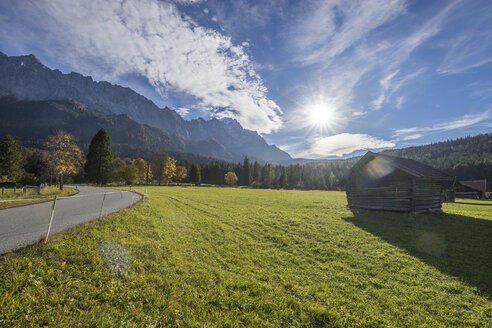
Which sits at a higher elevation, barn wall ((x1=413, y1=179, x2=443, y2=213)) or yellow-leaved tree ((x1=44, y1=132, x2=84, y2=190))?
yellow-leaved tree ((x1=44, y1=132, x2=84, y2=190))

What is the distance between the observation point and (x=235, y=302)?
530 centimetres

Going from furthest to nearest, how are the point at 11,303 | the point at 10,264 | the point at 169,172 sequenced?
the point at 169,172
the point at 10,264
the point at 11,303

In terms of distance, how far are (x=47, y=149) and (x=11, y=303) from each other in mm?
42030

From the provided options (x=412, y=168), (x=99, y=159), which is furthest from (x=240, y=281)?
(x=99, y=159)

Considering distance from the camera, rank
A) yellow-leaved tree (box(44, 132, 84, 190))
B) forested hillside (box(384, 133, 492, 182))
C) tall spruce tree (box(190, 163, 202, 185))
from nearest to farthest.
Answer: yellow-leaved tree (box(44, 132, 84, 190)) < forested hillside (box(384, 133, 492, 182)) < tall spruce tree (box(190, 163, 202, 185))

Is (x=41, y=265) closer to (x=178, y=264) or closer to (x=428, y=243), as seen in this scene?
(x=178, y=264)

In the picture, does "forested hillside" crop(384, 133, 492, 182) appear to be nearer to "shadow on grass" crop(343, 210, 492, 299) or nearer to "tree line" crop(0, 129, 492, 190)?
"tree line" crop(0, 129, 492, 190)

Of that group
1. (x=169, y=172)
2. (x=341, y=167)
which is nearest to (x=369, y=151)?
(x=169, y=172)

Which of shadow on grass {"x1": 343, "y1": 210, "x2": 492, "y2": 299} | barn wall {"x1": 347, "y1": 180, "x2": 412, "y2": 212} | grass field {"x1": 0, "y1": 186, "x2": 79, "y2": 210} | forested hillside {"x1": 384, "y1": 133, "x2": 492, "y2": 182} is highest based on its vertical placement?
forested hillside {"x1": 384, "y1": 133, "x2": 492, "y2": 182}

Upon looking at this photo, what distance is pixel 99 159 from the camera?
48.7 metres

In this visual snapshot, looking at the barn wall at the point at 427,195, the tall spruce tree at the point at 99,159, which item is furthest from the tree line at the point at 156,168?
the barn wall at the point at 427,195

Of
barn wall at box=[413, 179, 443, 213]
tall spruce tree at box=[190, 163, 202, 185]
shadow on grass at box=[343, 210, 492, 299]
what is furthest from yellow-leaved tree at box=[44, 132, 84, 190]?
tall spruce tree at box=[190, 163, 202, 185]

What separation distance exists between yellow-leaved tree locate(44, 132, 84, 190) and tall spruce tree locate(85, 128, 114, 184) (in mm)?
15171

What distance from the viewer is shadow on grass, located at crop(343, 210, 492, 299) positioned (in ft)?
23.1
